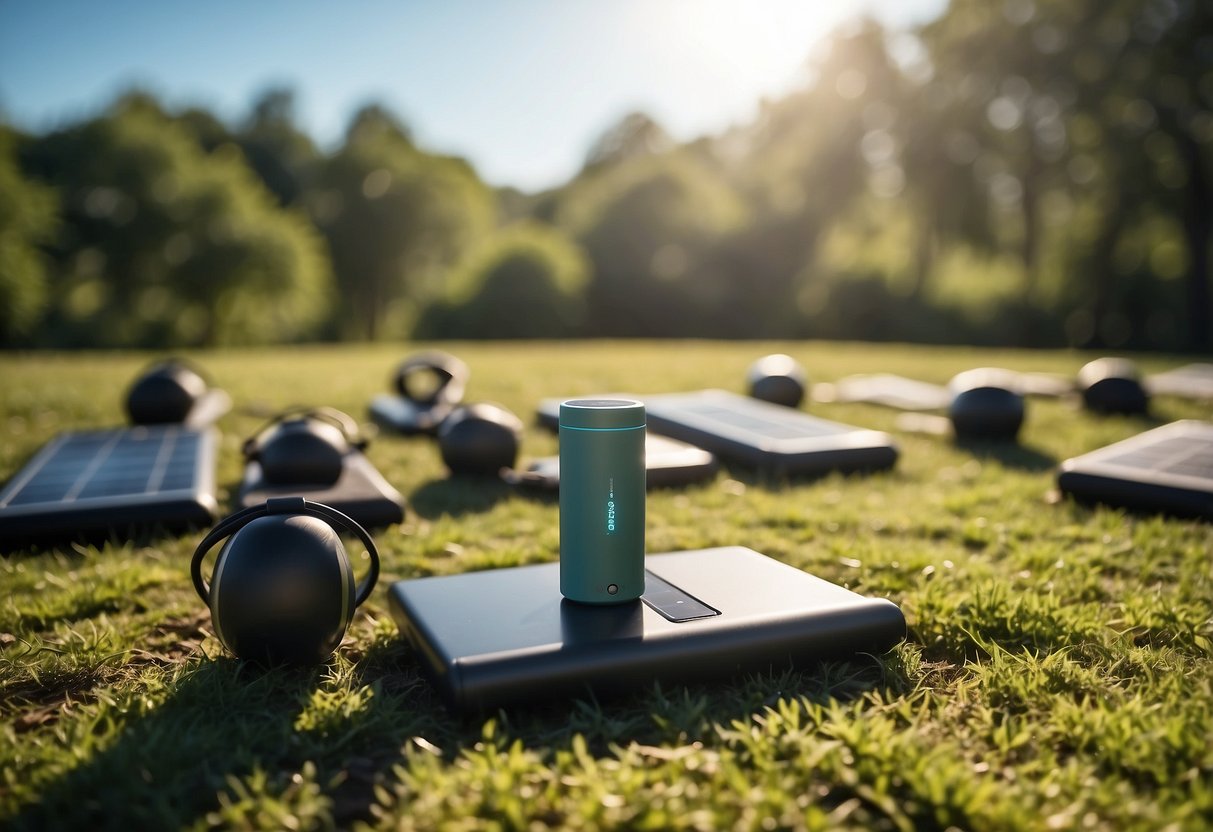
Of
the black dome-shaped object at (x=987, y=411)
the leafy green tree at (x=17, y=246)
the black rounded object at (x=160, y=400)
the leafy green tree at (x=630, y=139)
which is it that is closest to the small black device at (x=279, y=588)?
the black rounded object at (x=160, y=400)

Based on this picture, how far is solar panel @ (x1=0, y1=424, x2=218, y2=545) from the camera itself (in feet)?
13.2

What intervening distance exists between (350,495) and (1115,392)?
677cm

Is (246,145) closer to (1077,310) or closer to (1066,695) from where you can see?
(1077,310)

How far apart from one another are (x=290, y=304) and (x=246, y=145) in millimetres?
14406

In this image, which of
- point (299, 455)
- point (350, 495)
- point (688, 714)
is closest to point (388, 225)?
point (299, 455)

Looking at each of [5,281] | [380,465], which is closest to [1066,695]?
[380,465]

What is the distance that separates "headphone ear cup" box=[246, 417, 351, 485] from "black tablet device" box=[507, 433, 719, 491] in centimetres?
101

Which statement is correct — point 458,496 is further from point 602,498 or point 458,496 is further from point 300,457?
point 602,498

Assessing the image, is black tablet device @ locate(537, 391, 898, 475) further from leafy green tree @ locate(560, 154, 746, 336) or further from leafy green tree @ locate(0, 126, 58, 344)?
leafy green tree @ locate(560, 154, 746, 336)

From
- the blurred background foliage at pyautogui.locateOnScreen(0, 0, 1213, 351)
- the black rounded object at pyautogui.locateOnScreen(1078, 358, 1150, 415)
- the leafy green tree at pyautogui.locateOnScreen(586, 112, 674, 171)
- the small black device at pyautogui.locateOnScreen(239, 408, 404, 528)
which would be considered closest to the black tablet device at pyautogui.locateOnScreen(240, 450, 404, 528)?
the small black device at pyautogui.locateOnScreen(239, 408, 404, 528)

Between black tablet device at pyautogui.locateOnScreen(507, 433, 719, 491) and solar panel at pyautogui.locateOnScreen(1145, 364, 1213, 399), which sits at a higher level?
solar panel at pyautogui.locateOnScreen(1145, 364, 1213, 399)

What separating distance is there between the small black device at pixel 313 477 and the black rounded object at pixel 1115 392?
21.2 feet

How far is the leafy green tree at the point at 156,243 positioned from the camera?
105 ft

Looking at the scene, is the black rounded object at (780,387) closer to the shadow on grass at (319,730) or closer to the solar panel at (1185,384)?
the solar panel at (1185,384)
